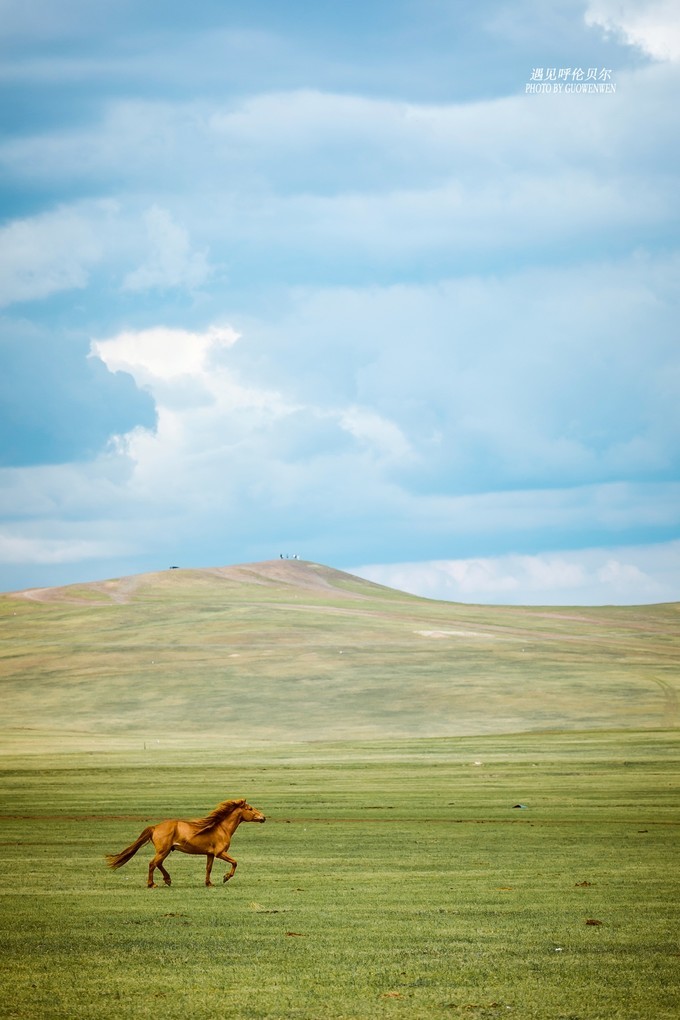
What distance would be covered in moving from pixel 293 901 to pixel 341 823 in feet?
47.9

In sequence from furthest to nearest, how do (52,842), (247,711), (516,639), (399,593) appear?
(399,593)
(516,639)
(247,711)
(52,842)

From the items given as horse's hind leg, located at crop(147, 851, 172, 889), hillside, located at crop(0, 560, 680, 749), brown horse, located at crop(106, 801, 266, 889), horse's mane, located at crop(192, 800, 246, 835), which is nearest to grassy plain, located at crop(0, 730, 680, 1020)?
horse's hind leg, located at crop(147, 851, 172, 889)

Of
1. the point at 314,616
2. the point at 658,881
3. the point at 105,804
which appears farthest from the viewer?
the point at 314,616

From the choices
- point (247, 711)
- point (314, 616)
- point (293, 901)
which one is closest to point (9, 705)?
point (247, 711)

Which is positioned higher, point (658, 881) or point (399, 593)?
point (399, 593)

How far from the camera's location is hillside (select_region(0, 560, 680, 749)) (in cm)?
7519

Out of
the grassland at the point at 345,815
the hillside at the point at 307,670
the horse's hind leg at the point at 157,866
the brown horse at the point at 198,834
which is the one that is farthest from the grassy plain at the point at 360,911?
the hillside at the point at 307,670

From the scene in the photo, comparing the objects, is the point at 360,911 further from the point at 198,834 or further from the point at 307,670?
the point at 307,670

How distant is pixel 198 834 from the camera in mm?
18453

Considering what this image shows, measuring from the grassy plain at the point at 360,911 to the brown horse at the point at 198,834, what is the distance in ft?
2.30

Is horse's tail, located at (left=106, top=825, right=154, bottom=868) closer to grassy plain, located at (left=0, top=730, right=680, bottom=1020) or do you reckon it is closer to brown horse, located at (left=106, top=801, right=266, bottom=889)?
brown horse, located at (left=106, top=801, right=266, bottom=889)

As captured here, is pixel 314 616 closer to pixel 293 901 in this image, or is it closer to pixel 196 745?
pixel 196 745

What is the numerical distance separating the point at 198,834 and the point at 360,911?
3342 millimetres

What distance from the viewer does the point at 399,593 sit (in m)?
178
